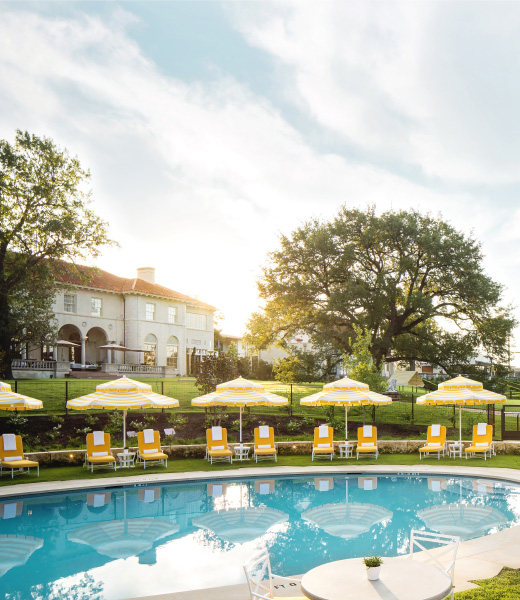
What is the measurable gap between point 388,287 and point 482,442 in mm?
13777

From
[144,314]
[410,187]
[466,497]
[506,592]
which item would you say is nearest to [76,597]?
[506,592]

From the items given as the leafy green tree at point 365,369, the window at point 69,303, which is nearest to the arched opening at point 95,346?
the window at point 69,303

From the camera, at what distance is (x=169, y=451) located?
1861 centimetres

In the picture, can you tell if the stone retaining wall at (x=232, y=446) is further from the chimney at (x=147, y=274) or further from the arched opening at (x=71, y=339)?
the chimney at (x=147, y=274)

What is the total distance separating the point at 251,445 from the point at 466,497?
26.0ft

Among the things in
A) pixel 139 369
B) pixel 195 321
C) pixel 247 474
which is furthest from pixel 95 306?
pixel 247 474

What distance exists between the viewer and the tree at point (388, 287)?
103 ft

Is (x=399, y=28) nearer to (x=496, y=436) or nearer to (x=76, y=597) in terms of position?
(x=76, y=597)

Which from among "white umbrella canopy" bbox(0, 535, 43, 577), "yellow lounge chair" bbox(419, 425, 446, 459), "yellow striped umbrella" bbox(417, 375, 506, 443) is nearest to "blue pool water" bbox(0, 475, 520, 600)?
"white umbrella canopy" bbox(0, 535, 43, 577)

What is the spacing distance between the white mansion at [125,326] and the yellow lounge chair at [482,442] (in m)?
26.5

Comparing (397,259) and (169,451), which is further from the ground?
(397,259)

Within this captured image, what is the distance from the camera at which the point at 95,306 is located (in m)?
45.1

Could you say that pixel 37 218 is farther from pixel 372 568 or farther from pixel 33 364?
pixel 372 568

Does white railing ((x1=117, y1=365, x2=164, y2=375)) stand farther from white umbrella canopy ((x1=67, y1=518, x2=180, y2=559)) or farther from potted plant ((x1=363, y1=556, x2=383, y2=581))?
potted plant ((x1=363, y1=556, x2=383, y2=581))
